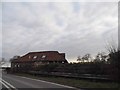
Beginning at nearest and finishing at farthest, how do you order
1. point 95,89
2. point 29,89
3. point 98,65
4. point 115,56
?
1. point 95,89
2. point 29,89
3. point 115,56
4. point 98,65

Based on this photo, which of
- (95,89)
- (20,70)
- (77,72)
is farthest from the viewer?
(20,70)

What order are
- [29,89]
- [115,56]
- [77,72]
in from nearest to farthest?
[29,89]
[115,56]
[77,72]

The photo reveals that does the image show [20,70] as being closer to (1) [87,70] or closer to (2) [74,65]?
(2) [74,65]

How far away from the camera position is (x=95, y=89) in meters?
18.6

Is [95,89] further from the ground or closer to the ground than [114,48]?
closer to the ground

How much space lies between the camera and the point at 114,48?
2147 cm

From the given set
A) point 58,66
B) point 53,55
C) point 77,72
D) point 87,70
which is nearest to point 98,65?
point 87,70

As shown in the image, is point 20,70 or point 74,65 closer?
point 74,65

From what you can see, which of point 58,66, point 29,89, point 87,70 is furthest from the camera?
point 58,66

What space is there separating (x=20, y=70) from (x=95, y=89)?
49.3 meters

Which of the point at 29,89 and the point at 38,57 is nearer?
the point at 29,89

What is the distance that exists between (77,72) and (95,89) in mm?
17227

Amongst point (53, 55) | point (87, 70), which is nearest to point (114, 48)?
point (87, 70)

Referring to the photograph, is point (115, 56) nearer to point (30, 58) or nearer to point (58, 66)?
point (58, 66)
